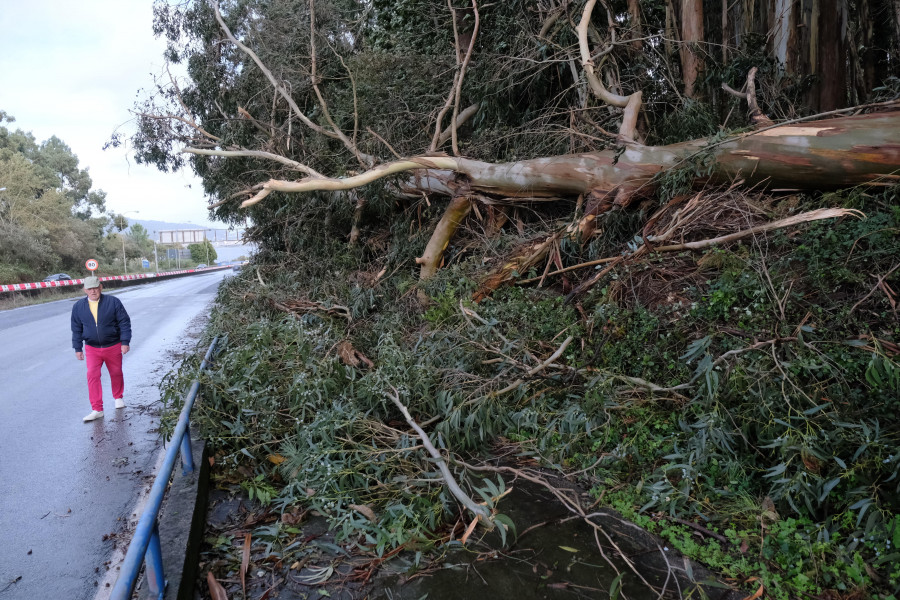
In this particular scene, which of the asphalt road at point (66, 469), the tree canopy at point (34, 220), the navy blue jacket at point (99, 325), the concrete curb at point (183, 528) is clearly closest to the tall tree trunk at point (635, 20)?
the navy blue jacket at point (99, 325)

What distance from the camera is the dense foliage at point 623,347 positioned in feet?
11.0

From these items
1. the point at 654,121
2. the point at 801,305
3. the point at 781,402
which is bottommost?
the point at 781,402

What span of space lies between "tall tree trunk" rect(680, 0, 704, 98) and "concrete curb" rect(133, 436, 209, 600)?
879 cm

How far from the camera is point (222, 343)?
7383 mm

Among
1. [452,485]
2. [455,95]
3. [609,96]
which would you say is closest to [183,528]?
[452,485]

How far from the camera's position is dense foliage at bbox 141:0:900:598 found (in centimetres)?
334

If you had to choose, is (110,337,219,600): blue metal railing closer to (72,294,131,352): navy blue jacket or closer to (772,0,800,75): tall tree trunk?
(72,294,131,352): navy blue jacket

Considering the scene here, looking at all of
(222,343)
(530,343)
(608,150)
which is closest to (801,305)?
(530,343)

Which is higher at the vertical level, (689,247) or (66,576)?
(689,247)

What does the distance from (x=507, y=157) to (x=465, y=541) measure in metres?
7.10

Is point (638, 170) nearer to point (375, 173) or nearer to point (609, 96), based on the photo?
point (609, 96)

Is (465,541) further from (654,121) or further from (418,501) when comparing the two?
(654,121)

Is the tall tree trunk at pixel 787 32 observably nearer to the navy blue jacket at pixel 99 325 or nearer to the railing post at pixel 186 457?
the railing post at pixel 186 457

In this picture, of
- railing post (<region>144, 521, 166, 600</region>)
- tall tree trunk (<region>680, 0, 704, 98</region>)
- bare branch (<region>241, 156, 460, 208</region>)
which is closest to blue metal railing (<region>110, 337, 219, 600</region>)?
railing post (<region>144, 521, 166, 600</region>)
